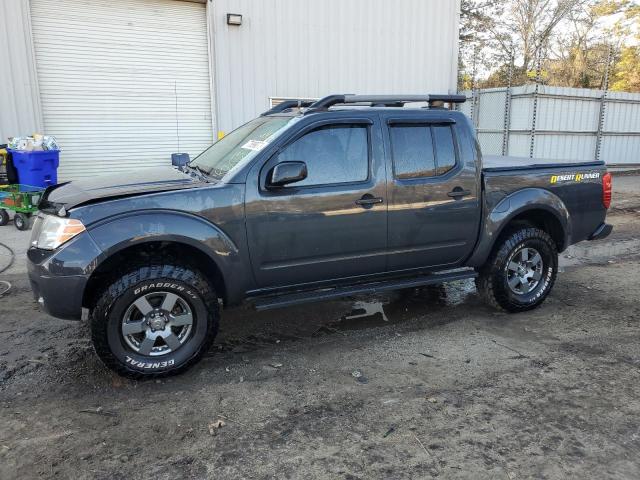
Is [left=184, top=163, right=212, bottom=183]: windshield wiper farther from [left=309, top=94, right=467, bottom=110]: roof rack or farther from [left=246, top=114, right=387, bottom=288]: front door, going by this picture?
[left=309, top=94, right=467, bottom=110]: roof rack

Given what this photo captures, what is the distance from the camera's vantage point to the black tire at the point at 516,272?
4.87 meters

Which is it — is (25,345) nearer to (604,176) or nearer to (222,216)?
(222,216)

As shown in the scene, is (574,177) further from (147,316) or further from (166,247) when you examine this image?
(147,316)

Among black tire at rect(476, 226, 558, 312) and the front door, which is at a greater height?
the front door

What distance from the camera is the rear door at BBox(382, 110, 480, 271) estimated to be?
14.2 ft

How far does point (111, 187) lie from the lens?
381 centimetres

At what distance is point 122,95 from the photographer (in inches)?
428

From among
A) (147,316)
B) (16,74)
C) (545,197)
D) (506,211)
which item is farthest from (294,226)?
(16,74)

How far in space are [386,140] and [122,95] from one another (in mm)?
8412

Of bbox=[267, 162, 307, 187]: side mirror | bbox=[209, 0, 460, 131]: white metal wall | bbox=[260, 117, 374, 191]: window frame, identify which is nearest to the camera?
bbox=[267, 162, 307, 187]: side mirror

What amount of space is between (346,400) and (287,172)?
5.38 feet

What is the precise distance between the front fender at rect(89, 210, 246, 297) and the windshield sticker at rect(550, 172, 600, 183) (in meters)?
3.25

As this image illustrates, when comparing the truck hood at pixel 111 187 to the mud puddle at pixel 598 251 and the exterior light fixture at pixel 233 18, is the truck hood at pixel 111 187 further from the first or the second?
the exterior light fixture at pixel 233 18

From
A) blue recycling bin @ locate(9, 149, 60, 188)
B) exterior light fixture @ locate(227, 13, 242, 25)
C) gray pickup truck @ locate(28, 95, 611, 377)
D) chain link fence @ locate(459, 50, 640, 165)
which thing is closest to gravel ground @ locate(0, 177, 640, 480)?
gray pickup truck @ locate(28, 95, 611, 377)
